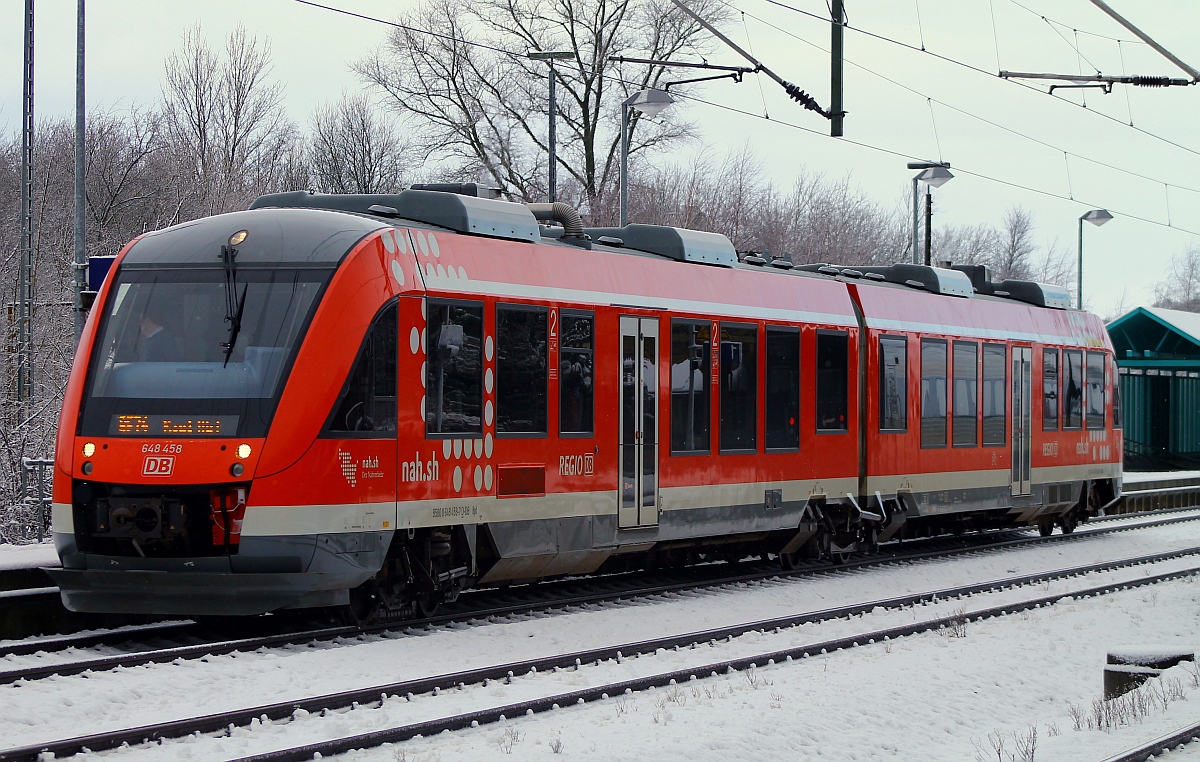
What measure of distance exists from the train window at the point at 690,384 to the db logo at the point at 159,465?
213 inches

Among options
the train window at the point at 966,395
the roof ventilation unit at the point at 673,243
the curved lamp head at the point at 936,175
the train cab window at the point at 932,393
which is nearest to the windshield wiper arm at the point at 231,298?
the roof ventilation unit at the point at 673,243

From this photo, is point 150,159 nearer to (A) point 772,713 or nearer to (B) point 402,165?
(B) point 402,165

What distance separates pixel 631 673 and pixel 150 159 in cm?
4535

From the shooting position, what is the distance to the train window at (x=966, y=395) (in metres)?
19.3

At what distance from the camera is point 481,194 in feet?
44.3

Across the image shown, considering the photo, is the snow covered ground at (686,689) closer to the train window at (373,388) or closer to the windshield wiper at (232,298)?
the train window at (373,388)

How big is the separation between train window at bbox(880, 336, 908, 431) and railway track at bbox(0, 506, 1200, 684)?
178 centimetres

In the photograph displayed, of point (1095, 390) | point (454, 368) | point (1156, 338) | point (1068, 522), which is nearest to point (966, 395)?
point (1095, 390)

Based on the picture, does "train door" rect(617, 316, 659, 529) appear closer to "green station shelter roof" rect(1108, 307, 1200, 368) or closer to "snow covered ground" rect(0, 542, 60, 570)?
"snow covered ground" rect(0, 542, 60, 570)

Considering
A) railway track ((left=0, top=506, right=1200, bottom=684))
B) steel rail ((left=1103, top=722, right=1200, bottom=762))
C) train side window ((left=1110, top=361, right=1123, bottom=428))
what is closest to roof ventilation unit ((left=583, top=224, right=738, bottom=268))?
railway track ((left=0, top=506, right=1200, bottom=684))

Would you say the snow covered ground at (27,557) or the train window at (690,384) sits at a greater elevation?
the train window at (690,384)

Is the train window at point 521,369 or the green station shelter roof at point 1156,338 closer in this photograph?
the train window at point 521,369

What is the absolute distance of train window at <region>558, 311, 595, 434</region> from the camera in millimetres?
12656

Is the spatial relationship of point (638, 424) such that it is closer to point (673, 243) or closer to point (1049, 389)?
point (673, 243)
